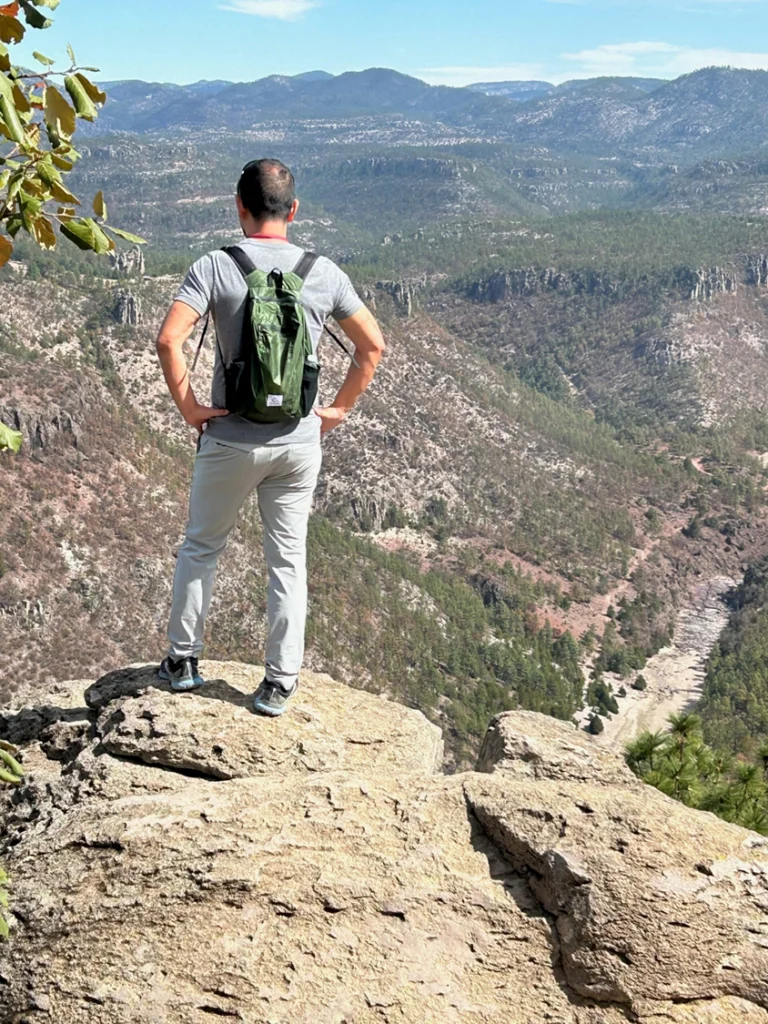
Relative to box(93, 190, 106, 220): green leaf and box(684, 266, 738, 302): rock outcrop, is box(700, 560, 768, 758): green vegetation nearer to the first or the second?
box(93, 190, 106, 220): green leaf

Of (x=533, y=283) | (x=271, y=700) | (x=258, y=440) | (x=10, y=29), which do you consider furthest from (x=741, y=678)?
(x=533, y=283)

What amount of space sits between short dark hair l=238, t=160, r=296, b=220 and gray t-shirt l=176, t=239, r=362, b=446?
0.24 metres

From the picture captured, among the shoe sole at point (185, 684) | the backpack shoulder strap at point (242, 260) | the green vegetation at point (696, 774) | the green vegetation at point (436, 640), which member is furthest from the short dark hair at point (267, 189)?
the green vegetation at point (436, 640)

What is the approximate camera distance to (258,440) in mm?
7117

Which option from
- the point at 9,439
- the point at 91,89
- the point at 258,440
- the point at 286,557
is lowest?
the point at 286,557

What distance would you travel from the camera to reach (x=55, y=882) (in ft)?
20.1

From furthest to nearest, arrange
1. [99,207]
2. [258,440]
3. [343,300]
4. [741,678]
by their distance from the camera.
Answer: [741,678], [343,300], [258,440], [99,207]

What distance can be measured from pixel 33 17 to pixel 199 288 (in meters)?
2.50

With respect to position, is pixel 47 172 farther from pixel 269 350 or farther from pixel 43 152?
pixel 269 350

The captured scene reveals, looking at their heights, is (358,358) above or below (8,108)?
below

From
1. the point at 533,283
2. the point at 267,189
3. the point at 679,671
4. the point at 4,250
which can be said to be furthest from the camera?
the point at 533,283

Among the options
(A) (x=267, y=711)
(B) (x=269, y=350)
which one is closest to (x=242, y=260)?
(B) (x=269, y=350)

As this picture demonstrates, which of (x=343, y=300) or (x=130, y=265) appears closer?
(x=343, y=300)

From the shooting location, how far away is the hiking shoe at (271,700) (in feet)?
25.0
